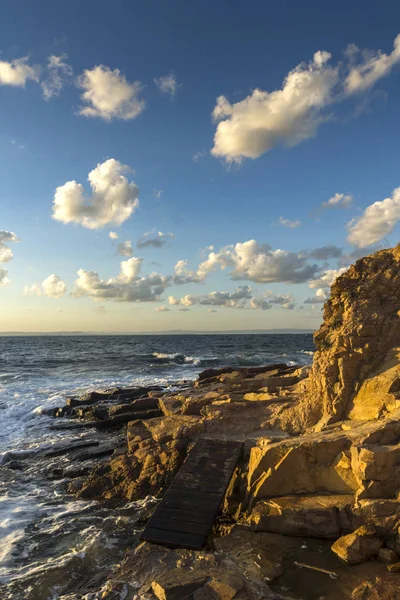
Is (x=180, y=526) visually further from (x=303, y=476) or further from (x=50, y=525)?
(x=50, y=525)

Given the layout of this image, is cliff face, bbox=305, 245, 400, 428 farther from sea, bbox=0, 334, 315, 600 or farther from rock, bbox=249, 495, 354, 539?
sea, bbox=0, 334, 315, 600

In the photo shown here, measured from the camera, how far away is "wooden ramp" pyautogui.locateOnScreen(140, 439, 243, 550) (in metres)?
8.23

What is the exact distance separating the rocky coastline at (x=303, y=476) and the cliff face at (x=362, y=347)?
1.3 inches

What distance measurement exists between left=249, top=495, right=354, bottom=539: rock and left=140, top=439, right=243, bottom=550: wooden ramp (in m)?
1.14

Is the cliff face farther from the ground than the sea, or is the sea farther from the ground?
the cliff face

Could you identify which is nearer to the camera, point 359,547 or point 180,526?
point 359,547

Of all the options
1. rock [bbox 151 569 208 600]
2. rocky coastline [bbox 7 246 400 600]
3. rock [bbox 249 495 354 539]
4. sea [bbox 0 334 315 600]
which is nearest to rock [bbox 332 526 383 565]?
rocky coastline [bbox 7 246 400 600]

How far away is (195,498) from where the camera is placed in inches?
369

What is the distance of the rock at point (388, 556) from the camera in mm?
6891

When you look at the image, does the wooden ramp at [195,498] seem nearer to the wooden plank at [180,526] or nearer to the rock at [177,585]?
the wooden plank at [180,526]

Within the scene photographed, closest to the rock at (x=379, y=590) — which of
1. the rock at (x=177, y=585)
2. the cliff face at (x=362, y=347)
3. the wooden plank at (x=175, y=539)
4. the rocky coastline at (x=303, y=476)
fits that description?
the rocky coastline at (x=303, y=476)

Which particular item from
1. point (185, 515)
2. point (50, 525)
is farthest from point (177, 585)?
point (50, 525)

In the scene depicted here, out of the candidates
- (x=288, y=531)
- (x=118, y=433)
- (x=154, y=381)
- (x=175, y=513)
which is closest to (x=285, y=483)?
→ (x=288, y=531)

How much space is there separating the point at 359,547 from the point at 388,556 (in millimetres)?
474
